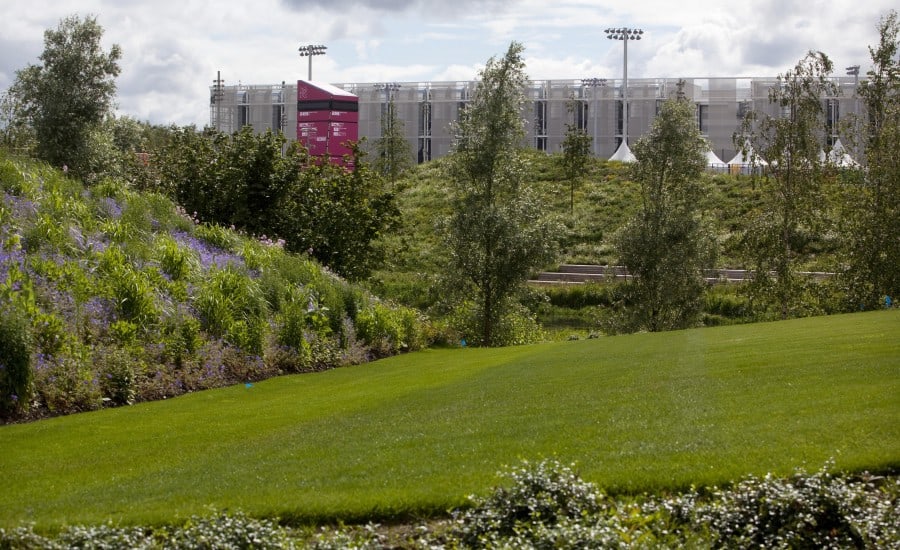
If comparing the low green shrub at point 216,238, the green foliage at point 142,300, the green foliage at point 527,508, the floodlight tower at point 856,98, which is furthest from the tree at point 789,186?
the green foliage at point 527,508

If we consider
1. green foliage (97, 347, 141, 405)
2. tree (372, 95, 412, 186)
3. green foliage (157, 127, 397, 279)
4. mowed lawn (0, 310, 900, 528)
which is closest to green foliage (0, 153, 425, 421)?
green foliage (97, 347, 141, 405)

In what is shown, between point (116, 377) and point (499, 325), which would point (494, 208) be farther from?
point (116, 377)

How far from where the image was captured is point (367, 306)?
19.5 meters

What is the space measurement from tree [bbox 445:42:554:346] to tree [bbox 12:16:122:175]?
9966mm

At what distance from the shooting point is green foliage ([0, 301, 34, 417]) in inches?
412

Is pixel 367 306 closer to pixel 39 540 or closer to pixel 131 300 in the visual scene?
pixel 131 300

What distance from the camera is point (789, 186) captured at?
26.6 m

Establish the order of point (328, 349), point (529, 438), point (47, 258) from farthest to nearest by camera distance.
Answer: point (328, 349)
point (47, 258)
point (529, 438)

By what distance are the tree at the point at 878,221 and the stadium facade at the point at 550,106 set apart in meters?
56.9

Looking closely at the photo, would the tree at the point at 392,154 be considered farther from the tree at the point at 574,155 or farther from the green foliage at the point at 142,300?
the green foliage at the point at 142,300

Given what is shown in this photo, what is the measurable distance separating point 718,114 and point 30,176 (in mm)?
74002

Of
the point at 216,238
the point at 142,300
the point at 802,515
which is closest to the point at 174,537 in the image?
the point at 802,515

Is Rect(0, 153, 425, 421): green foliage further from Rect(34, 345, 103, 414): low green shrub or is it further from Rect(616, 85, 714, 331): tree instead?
Rect(616, 85, 714, 331): tree

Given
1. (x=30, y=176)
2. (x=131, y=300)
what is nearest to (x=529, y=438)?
(x=131, y=300)
